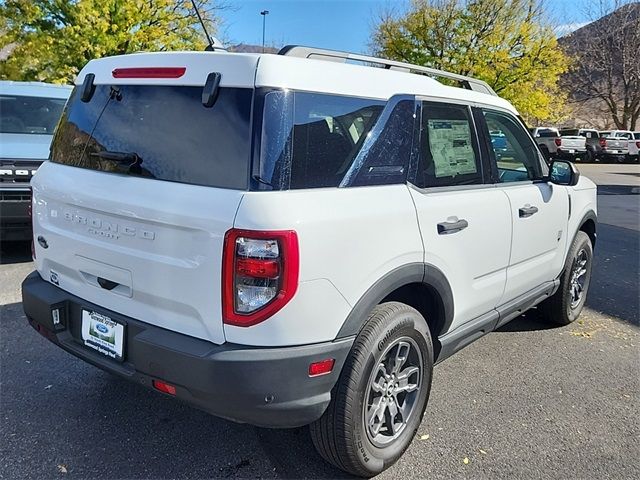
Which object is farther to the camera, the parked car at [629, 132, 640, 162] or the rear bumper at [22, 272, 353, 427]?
the parked car at [629, 132, 640, 162]

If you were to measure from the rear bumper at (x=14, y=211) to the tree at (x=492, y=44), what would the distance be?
69.0ft

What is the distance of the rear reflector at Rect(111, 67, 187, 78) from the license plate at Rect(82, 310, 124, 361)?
3.66 feet

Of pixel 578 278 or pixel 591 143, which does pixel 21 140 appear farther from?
pixel 591 143

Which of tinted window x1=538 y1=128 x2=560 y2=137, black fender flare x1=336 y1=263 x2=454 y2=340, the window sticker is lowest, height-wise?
black fender flare x1=336 y1=263 x2=454 y2=340

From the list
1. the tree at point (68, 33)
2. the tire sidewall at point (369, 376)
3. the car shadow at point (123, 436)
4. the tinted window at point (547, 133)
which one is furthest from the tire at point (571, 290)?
the tinted window at point (547, 133)

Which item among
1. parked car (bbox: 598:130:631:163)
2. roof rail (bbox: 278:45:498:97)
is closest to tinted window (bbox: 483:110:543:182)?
roof rail (bbox: 278:45:498:97)

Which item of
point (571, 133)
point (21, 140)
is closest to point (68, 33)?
point (21, 140)

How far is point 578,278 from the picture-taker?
4.74m

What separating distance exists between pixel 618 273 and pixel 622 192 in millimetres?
10907

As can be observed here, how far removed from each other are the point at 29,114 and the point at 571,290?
6656mm

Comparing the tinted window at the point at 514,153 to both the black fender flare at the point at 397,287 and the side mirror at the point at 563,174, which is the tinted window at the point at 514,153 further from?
the black fender flare at the point at 397,287

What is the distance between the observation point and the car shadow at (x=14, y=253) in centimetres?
584

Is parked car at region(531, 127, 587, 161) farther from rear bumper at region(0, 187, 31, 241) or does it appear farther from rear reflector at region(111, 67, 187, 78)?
rear reflector at region(111, 67, 187, 78)

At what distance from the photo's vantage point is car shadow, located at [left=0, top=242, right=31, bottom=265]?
584 cm
